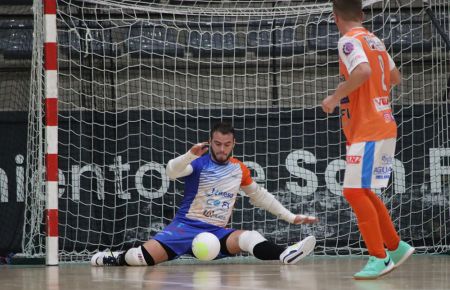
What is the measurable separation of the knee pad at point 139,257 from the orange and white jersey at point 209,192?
0.48 m

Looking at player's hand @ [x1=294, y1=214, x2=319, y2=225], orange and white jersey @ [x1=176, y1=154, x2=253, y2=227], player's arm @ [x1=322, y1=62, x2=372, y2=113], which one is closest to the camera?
player's arm @ [x1=322, y1=62, x2=372, y2=113]

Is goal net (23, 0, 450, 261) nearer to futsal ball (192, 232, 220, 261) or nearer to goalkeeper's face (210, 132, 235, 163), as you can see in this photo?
goalkeeper's face (210, 132, 235, 163)

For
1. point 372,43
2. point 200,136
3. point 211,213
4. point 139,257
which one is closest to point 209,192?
point 211,213

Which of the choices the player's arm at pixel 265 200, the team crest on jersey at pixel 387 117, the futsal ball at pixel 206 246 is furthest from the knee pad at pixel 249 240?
the team crest on jersey at pixel 387 117

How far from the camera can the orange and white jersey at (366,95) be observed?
230 inches

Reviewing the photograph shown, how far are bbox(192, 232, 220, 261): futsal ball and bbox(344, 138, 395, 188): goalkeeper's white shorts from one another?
187 centimetres

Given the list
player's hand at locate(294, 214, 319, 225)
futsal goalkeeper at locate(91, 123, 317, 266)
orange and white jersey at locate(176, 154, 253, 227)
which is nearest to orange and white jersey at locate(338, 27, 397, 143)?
player's hand at locate(294, 214, 319, 225)

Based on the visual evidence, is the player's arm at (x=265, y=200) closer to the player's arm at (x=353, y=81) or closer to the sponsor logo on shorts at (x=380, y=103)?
the sponsor logo on shorts at (x=380, y=103)

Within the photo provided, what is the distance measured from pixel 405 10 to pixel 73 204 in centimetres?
408

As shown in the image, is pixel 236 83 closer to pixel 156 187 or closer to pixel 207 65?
pixel 207 65

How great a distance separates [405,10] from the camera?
10312 millimetres

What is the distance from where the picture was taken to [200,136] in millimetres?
9492

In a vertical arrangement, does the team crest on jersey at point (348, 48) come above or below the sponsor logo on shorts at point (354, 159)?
above

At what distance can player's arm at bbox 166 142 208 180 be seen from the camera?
709 cm
